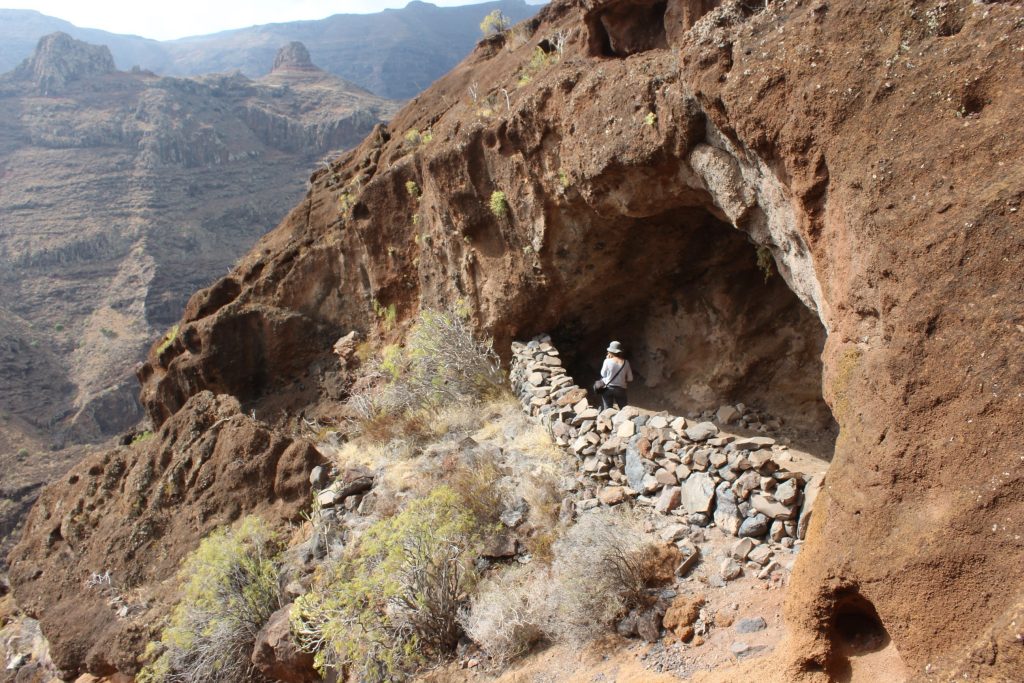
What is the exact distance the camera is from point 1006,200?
2.75m

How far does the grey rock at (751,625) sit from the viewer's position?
3.54 metres

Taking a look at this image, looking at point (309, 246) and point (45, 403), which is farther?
point (45, 403)

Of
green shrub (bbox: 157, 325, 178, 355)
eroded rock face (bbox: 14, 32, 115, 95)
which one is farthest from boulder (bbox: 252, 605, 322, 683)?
eroded rock face (bbox: 14, 32, 115, 95)

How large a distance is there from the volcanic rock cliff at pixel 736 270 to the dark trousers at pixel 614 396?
1038mm

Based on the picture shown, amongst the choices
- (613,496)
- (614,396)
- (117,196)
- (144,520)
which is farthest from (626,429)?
(117,196)

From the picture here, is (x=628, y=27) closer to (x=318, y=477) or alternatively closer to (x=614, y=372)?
(x=614, y=372)

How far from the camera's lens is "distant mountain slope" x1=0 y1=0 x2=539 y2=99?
109m

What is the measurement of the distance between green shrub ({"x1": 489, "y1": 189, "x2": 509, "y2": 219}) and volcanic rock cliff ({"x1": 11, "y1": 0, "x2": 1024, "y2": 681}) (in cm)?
3

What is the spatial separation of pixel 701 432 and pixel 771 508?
84cm

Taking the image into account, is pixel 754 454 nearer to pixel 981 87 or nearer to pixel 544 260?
pixel 981 87

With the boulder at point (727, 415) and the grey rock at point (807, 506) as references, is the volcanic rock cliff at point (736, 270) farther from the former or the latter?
the grey rock at point (807, 506)

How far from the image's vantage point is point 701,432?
488 centimetres

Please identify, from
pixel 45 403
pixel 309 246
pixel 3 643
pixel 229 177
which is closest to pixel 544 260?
pixel 309 246

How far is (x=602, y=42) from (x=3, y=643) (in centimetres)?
1020
